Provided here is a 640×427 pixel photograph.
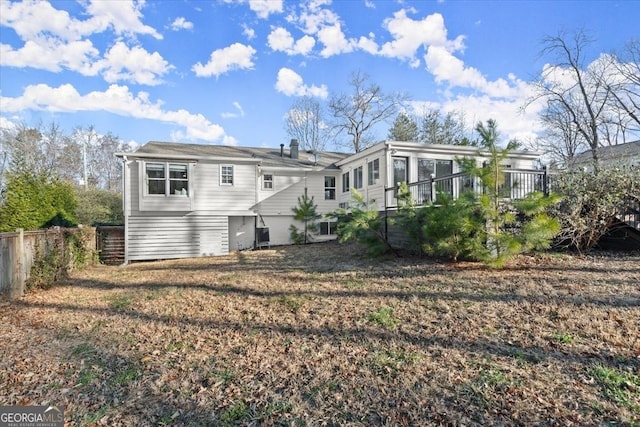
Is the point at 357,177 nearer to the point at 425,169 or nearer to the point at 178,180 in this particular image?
the point at 425,169

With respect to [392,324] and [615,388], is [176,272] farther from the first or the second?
[615,388]

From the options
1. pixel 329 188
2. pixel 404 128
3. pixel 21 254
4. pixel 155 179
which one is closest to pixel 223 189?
pixel 155 179

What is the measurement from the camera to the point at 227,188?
14570mm

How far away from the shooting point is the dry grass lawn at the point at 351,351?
2699 millimetres

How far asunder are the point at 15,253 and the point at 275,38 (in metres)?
13.7

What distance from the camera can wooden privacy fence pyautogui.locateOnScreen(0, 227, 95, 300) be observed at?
644cm

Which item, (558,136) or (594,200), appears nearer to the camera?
(594,200)

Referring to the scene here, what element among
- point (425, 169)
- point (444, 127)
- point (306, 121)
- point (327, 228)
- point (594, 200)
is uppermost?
point (306, 121)

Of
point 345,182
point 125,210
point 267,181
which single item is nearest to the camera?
point 125,210

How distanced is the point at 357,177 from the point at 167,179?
26.5 ft

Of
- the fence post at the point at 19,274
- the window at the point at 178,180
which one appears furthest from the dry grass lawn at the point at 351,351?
the window at the point at 178,180

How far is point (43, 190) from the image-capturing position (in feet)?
40.4

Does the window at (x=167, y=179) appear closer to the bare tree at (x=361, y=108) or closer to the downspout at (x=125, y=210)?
the downspout at (x=125, y=210)

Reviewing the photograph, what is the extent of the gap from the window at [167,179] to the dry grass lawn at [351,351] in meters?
7.39
